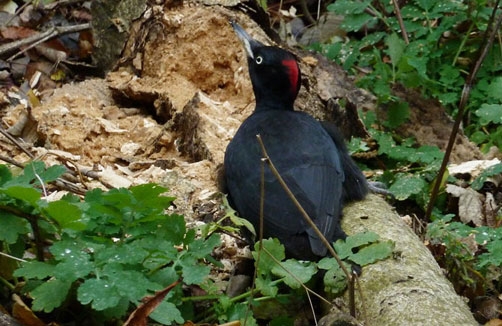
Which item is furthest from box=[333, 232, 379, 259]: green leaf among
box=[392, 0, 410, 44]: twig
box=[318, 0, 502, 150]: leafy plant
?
box=[392, 0, 410, 44]: twig

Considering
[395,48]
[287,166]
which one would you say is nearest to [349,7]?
[395,48]

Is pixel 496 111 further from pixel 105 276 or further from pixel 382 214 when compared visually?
pixel 105 276

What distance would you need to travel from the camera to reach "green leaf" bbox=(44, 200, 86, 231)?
262 centimetres

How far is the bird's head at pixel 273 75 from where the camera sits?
4645 millimetres

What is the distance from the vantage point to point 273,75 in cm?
470

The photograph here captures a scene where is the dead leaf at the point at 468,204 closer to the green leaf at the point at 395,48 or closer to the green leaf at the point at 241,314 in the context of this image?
the green leaf at the point at 395,48

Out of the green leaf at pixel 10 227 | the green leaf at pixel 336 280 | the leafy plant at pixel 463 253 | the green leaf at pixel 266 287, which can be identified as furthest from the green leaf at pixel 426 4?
the green leaf at pixel 10 227

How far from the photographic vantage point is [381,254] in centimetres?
313

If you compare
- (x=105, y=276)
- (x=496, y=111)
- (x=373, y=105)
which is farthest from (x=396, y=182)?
(x=105, y=276)

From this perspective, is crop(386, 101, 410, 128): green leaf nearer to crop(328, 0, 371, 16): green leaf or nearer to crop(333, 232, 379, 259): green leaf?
crop(328, 0, 371, 16): green leaf

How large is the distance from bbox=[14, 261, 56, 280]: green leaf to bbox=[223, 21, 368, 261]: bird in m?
1.07

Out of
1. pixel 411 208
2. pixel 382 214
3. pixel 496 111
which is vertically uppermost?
pixel 496 111

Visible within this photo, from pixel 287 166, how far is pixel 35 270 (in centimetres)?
151

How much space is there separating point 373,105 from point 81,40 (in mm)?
2107
